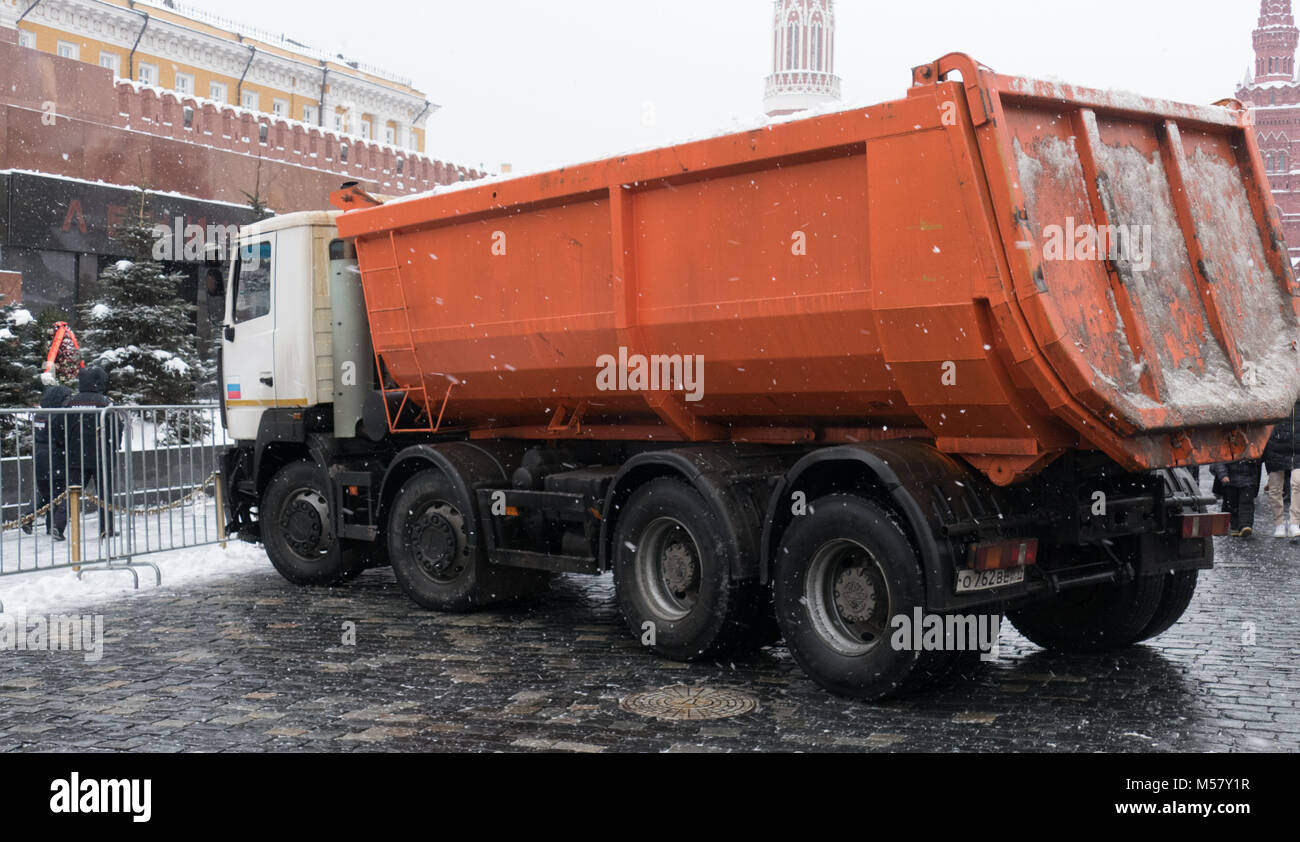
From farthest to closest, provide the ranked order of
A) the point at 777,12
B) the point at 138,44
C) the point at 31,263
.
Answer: the point at 777,12 < the point at 138,44 < the point at 31,263

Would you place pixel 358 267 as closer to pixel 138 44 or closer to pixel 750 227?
pixel 750 227

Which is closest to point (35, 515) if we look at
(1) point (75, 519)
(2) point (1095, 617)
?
(1) point (75, 519)

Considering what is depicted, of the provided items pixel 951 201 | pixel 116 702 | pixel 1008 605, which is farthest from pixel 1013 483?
pixel 116 702

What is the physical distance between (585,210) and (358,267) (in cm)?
294

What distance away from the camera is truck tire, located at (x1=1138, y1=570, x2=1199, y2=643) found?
7.52m

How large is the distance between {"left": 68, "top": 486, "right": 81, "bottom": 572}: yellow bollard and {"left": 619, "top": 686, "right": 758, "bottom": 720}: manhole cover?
6.73m

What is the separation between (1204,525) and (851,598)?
2165 millimetres

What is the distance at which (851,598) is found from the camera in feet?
21.7

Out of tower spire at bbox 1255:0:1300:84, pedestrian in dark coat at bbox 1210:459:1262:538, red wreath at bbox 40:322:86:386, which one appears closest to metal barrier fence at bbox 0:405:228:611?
red wreath at bbox 40:322:86:386

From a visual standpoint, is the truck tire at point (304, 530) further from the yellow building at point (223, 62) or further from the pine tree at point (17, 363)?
the yellow building at point (223, 62)

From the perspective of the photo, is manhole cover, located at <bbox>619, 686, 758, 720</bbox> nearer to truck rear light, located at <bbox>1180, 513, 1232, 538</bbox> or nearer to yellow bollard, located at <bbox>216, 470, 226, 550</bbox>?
truck rear light, located at <bbox>1180, 513, 1232, 538</bbox>

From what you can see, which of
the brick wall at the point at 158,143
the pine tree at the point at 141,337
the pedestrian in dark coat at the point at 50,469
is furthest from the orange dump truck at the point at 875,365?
the brick wall at the point at 158,143

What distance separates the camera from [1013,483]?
648 centimetres

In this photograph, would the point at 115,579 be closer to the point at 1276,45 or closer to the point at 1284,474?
the point at 1284,474
